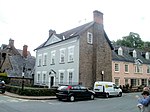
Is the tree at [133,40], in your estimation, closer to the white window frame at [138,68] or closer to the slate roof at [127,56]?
the slate roof at [127,56]

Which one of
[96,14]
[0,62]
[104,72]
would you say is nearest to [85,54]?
[104,72]

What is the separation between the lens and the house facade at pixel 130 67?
4006 cm

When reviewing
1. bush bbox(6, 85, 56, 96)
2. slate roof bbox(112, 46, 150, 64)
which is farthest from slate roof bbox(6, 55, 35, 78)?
bush bbox(6, 85, 56, 96)

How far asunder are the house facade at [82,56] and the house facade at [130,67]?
7.57 meters

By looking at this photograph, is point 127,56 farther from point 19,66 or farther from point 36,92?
point 36,92

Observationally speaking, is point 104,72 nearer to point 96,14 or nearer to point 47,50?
point 96,14

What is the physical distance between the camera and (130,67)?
43.2m

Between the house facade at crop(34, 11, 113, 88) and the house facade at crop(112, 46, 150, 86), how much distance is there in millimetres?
7572

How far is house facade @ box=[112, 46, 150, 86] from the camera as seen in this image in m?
40.1

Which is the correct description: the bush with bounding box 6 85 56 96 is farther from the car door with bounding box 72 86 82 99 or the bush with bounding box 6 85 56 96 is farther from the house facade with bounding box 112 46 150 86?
the house facade with bounding box 112 46 150 86

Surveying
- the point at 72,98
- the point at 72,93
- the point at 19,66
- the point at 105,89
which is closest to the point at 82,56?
the point at 105,89

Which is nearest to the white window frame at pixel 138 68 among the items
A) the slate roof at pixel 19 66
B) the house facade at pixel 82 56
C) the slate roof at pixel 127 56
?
the slate roof at pixel 127 56

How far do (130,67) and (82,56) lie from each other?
1708 centimetres

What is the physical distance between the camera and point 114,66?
39531mm
